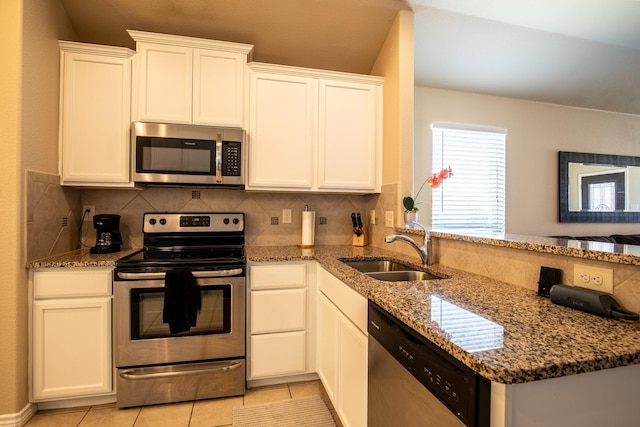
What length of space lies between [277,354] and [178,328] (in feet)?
2.14

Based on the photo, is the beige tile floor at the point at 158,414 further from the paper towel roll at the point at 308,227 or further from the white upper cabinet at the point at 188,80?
the white upper cabinet at the point at 188,80

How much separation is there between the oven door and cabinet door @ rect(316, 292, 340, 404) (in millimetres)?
499

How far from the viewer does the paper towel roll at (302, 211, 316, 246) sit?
2.49 m

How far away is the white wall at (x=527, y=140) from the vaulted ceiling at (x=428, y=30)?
0.25 m

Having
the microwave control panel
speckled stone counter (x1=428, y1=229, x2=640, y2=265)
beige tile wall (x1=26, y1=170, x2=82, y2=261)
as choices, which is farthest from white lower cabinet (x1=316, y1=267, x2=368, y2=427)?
beige tile wall (x1=26, y1=170, x2=82, y2=261)

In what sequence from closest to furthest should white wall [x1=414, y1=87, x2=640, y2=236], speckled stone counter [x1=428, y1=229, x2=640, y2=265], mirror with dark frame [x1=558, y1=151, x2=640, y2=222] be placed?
speckled stone counter [x1=428, y1=229, x2=640, y2=265] → white wall [x1=414, y1=87, x2=640, y2=236] → mirror with dark frame [x1=558, y1=151, x2=640, y2=222]

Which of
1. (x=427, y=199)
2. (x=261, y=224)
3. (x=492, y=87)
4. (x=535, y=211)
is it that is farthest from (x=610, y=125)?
(x=261, y=224)

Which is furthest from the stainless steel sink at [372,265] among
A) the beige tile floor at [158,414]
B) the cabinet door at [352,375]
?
the beige tile floor at [158,414]

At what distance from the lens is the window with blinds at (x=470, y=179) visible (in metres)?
3.04

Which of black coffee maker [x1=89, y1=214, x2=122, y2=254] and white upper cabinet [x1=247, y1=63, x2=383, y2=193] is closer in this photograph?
black coffee maker [x1=89, y1=214, x2=122, y2=254]

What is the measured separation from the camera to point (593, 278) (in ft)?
3.19

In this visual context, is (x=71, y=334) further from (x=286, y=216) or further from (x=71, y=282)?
(x=286, y=216)

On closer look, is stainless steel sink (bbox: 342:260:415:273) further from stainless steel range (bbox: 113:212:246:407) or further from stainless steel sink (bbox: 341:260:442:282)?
stainless steel range (bbox: 113:212:246:407)

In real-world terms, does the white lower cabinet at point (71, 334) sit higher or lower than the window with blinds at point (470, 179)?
lower
